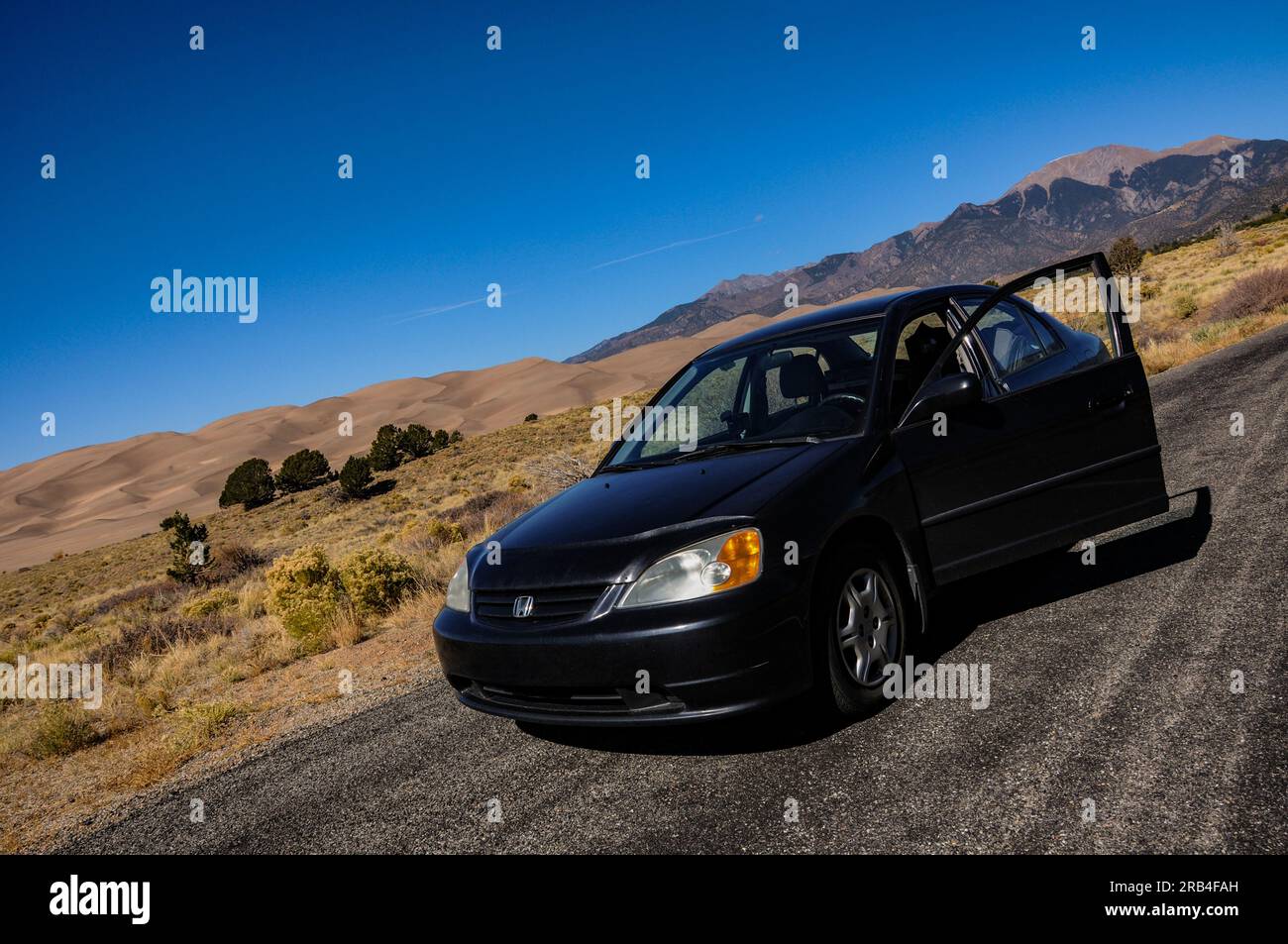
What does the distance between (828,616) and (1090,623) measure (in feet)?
6.04

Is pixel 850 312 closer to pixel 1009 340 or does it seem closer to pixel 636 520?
pixel 1009 340

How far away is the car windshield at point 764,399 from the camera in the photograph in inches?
166

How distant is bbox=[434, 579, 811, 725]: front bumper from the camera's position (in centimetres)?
303

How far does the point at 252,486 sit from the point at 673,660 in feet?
170

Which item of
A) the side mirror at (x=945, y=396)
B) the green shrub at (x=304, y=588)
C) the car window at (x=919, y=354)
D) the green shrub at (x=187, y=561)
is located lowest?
the green shrub at (x=187, y=561)

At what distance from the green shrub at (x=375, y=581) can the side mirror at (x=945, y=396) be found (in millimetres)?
7026

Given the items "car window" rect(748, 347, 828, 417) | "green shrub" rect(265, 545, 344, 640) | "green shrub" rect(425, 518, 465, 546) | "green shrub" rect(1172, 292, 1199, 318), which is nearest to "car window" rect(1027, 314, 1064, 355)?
"car window" rect(748, 347, 828, 417)

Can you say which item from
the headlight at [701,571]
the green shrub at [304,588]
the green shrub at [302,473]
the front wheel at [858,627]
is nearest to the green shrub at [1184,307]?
the green shrub at [304,588]

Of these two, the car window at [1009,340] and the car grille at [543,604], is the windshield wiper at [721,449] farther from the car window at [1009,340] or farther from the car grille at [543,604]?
the car window at [1009,340]

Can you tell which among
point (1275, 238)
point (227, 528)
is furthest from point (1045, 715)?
point (1275, 238)

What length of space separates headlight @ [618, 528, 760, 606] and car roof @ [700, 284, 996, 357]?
183 cm
